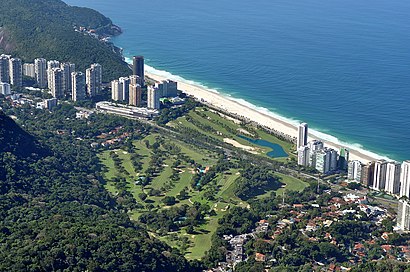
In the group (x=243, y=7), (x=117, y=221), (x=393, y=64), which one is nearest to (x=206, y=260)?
(x=117, y=221)

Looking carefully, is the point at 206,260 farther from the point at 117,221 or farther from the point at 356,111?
the point at 356,111

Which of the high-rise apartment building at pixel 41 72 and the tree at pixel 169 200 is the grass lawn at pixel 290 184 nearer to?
the tree at pixel 169 200

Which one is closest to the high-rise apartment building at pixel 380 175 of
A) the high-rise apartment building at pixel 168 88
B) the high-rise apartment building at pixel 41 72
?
the high-rise apartment building at pixel 168 88

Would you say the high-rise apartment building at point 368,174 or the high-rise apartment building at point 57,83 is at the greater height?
the high-rise apartment building at point 57,83

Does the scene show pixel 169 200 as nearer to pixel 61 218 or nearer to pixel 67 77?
pixel 61 218

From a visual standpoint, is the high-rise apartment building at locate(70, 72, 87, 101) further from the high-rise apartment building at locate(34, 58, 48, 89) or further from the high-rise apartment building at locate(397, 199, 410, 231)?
the high-rise apartment building at locate(397, 199, 410, 231)
